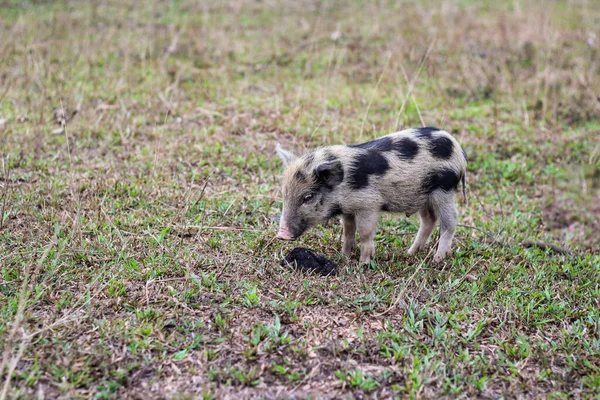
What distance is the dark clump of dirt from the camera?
4.94 metres

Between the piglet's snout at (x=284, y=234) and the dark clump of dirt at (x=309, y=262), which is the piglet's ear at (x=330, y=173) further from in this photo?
the dark clump of dirt at (x=309, y=262)

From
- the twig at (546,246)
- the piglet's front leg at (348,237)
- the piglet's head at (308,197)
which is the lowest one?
the twig at (546,246)

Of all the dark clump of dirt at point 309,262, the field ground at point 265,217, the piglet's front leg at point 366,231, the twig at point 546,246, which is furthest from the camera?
the twig at point 546,246

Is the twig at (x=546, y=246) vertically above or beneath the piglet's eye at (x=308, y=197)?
beneath

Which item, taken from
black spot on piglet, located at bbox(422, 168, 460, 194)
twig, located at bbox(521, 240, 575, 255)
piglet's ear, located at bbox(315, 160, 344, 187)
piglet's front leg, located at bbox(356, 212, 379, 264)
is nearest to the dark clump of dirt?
piglet's front leg, located at bbox(356, 212, 379, 264)

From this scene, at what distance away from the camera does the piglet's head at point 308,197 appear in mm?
5031

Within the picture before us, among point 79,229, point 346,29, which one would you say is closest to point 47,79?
point 79,229

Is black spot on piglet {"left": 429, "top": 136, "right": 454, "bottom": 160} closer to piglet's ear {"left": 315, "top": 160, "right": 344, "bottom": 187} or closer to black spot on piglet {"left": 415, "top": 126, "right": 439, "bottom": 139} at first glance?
black spot on piglet {"left": 415, "top": 126, "right": 439, "bottom": 139}

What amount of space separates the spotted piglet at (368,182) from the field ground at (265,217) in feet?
1.36

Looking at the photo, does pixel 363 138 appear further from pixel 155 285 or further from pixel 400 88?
pixel 155 285

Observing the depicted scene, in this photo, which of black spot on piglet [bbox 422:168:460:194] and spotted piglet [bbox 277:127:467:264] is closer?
spotted piglet [bbox 277:127:467:264]

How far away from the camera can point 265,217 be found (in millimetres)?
6004

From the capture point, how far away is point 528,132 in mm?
8547

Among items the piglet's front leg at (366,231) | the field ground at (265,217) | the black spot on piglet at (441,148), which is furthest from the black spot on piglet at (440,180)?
the field ground at (265,217)
